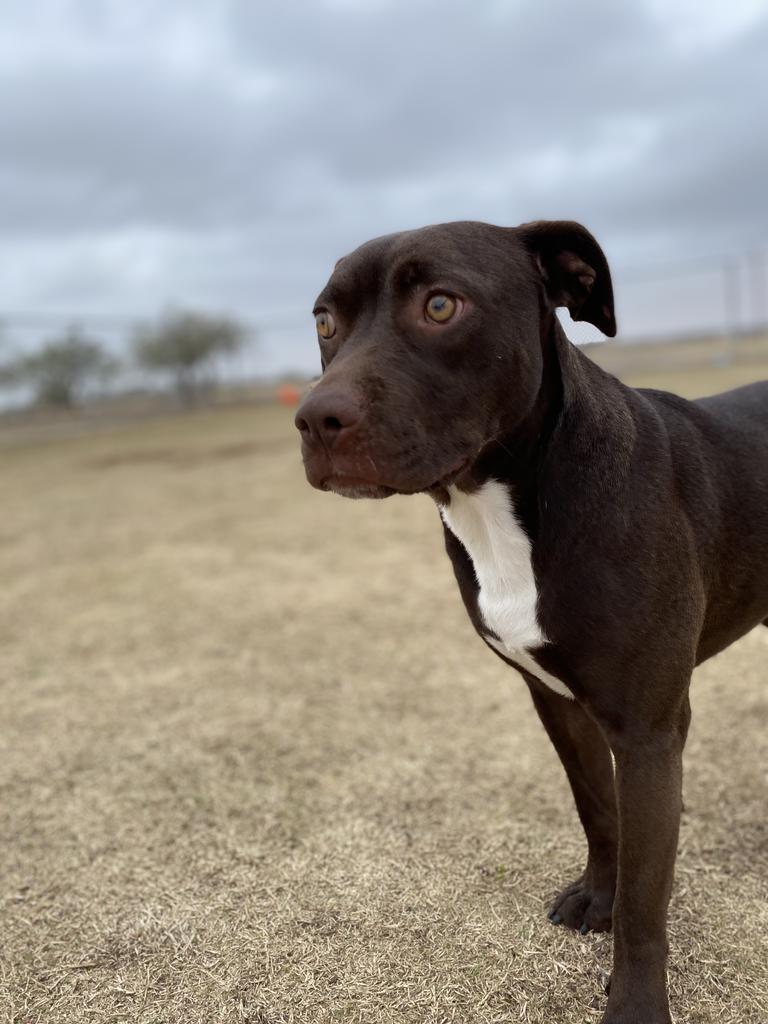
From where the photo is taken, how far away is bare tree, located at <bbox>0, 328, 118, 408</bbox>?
18.2 m

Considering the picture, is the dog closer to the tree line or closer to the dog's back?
the dog's back

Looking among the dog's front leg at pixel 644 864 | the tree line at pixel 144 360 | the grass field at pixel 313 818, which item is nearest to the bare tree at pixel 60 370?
the tree line at pixel 144 360

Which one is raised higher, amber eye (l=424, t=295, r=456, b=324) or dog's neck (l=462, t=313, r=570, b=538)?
amber eye (l=424, t=295, r=456, b=324)

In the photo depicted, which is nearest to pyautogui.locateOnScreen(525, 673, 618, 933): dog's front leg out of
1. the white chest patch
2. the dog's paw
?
the dog's paw

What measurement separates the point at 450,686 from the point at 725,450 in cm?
243

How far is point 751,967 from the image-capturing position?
7.59 feet

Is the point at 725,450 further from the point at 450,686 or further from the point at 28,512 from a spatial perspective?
the point at 28,512

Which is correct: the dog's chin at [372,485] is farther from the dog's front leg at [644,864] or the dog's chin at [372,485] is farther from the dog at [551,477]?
the dog's front leg at [644,864]

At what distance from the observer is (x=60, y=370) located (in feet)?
63.1

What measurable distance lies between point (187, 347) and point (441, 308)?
2202 cm

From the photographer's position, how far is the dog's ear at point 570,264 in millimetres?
2061

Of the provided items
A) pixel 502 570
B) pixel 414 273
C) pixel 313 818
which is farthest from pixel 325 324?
pixel 313 818

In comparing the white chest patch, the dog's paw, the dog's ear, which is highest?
the dog's ear

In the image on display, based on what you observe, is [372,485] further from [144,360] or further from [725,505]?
[144,360]
